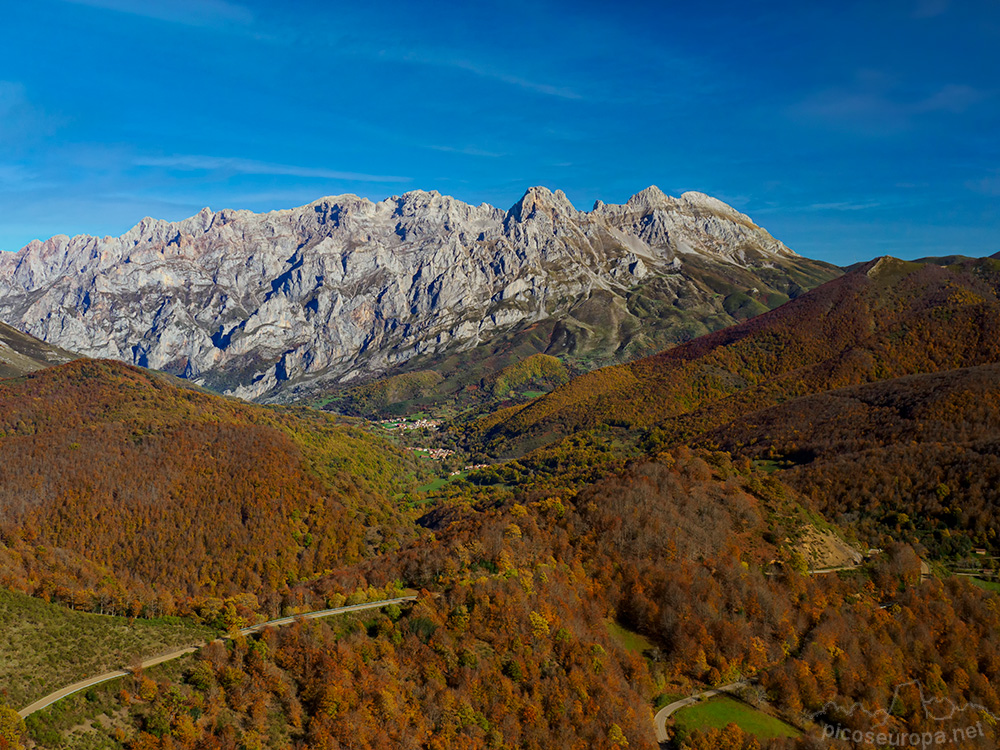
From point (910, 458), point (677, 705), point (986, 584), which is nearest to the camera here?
point (677, 705)

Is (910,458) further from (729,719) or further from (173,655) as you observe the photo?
(173,655)

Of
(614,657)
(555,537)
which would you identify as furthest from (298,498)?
(614,657)

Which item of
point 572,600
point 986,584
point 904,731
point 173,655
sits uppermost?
point 572,600

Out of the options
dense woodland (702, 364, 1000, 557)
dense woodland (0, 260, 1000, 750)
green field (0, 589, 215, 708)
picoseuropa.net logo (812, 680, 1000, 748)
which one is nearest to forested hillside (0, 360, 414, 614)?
dense woodland (0, 260, 1000, 750)

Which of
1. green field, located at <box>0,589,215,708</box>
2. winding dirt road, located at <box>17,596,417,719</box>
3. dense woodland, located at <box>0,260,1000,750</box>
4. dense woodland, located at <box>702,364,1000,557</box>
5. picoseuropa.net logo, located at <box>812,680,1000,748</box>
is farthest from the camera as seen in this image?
dense woodland, located at <box>702,364,1000,557</box>

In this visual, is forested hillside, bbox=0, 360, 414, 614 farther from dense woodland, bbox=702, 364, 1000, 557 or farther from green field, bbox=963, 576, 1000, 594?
green field, bbox=963, 576, 1000, 594

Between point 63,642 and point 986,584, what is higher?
point 63,642

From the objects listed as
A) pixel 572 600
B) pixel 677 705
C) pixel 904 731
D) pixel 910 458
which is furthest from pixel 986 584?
pixel 572 600

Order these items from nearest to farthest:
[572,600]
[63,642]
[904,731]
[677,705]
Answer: [63,642] → [904,731] → [677,705] → [572,600]
